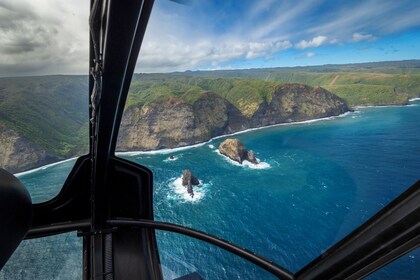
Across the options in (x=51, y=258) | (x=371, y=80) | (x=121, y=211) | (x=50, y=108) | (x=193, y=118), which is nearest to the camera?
(x=371, y=80)

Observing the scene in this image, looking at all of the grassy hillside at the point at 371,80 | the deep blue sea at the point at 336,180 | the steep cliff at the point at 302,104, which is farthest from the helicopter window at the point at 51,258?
the steep cliff at the point at 302,104

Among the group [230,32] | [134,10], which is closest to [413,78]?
[134,10]

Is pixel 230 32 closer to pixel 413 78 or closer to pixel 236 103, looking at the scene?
pixel 413 78

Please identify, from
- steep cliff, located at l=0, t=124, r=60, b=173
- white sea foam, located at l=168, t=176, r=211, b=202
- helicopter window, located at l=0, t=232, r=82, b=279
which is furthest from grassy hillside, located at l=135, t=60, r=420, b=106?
white sea foam, located at l=168, t=176, r=211, b=202

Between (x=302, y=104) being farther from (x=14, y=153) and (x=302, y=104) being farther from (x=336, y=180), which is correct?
(x=14, y=153)

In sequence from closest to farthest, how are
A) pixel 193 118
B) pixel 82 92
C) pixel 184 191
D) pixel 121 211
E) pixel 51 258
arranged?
pixel 82 92
pixel 121 211
pixel 51 258
pixel 193 118
pixel 184 191

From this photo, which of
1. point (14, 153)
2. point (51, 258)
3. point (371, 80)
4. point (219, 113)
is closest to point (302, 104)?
point (371, 80)

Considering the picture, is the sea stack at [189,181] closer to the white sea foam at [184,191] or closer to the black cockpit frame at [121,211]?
the white sea foam at [184,191]
